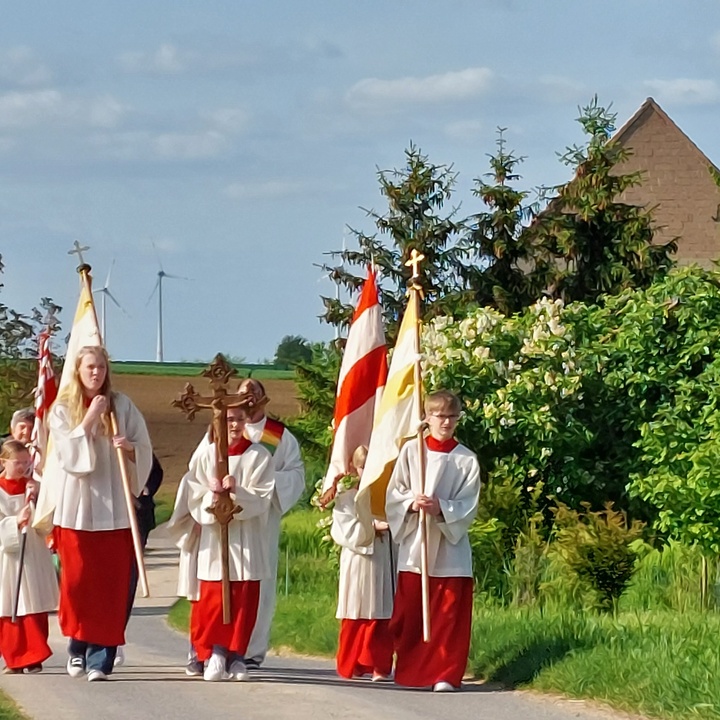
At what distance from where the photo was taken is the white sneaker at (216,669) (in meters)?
12.3

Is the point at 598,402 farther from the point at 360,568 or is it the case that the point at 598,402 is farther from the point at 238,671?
the point at 238,671

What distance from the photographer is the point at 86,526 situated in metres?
12.3

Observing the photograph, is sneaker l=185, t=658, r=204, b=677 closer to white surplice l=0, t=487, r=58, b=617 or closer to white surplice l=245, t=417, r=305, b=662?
A: white surplice l=245, t=417, r=305, b=662

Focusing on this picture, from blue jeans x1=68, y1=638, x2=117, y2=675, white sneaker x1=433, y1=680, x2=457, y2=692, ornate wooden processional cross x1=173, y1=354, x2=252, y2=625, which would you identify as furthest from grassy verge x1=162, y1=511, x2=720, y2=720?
blue jeans x1=68, y1=638, x2=117, y2=675

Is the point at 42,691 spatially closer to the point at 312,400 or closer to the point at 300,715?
the point at 300,715

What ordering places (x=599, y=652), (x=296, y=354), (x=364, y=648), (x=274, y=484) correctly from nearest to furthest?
(x=599, y=652), (x=274, y=484), (x=364, y=648), (x=296, y=354)

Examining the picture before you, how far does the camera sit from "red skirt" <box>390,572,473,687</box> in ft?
38.9

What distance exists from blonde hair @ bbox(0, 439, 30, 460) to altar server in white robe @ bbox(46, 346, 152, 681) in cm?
121

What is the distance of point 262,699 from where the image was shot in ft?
36.8

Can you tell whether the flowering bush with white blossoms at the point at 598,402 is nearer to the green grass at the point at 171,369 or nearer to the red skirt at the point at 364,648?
the red skirt at the point at 364,648

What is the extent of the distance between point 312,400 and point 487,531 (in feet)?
23.6

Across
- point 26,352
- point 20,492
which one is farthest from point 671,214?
point 20,492

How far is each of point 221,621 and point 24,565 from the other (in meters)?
1.87

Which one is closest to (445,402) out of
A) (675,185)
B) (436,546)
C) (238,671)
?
(436,546)
